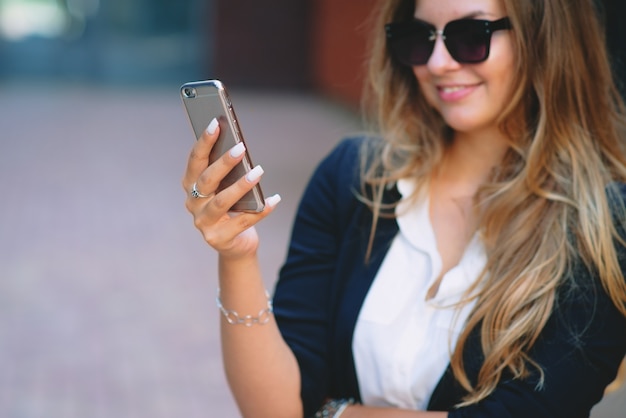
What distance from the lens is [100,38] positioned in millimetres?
17938

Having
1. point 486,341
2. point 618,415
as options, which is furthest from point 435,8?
point 618,415

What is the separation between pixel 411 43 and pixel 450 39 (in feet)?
0.36

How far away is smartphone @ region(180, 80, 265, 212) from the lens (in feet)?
5.16

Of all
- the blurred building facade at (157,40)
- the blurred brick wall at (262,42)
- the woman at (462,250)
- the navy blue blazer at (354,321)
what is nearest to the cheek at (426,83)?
the woman at (462,250)

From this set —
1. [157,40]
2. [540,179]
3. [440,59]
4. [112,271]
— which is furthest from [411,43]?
[157,40]

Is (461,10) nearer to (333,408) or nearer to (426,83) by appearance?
(426,83)

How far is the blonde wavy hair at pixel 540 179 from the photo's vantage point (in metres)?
1.83

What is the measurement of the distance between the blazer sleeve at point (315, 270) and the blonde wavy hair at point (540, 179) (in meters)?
0.07

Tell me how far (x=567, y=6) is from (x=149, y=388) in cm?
299

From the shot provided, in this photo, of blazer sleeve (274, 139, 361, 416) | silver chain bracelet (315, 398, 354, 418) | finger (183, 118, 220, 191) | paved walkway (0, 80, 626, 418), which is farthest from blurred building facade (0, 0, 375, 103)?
finger (183, 118, 220, 191)

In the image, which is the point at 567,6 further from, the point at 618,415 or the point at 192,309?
the point at 192,309

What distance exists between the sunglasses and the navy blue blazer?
31 cm

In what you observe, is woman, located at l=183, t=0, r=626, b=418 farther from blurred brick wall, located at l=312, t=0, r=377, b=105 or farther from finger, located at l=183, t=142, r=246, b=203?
blurred brick wall, located at l=312, t=0, r=377, b=105

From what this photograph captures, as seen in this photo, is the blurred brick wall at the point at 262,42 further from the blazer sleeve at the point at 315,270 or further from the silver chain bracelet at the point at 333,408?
the silver chain bracelet at the point at 333,408
